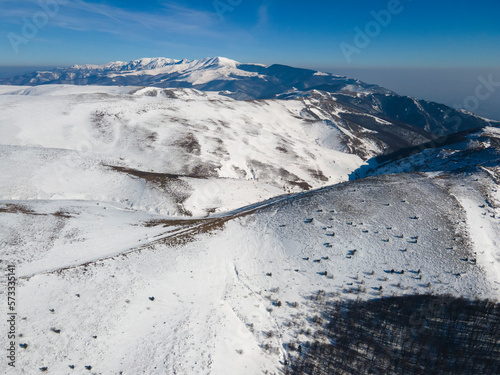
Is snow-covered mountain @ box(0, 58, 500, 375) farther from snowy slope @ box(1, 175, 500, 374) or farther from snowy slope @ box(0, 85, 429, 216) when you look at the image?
snowy slope @ box(0, 85, 429, 216)

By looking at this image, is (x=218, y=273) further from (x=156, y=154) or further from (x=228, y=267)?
(x=156, y=154)

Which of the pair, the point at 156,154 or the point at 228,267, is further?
the point at 156,154

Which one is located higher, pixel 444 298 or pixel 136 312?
pixel 444 298

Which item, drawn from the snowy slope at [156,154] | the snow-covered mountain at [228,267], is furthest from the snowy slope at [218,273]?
the snowy slope at [156,154]

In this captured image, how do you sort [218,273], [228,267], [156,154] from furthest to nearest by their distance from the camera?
[156,154]
[228,267]
[218,273]

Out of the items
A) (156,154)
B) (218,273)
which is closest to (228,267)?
(218,273)

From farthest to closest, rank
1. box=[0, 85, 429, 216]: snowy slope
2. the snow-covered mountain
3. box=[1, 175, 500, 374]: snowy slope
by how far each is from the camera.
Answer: box=[0, 85, 429, 216]: snowy slope
the snow-covered mountain
box=[1, 175, 500, 374]: snowy slope

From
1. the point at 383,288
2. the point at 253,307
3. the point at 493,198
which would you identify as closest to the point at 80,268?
the point at 253,307

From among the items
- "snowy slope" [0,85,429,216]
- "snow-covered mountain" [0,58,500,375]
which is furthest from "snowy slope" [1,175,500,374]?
"snowy slope" [0,85,429,216]

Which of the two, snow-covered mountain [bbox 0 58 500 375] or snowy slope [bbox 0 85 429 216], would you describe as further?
Result: snowy slope [bbox 0 85 429 216]

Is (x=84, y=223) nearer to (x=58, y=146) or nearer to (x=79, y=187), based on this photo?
(x=79, y=187)

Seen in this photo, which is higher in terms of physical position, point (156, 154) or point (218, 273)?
point (156, 154)
